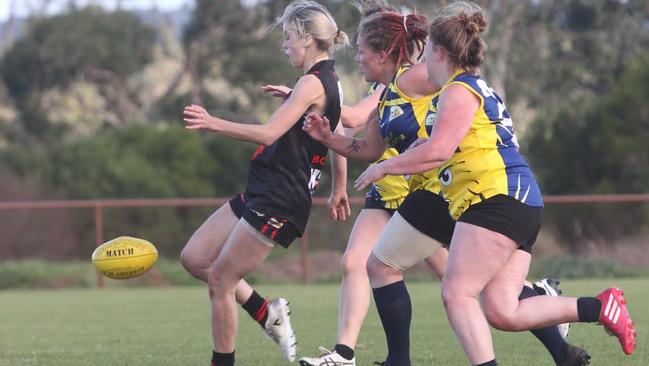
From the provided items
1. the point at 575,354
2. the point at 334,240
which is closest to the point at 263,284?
the point at 334,240

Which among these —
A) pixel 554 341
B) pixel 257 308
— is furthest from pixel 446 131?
pixel 257 308

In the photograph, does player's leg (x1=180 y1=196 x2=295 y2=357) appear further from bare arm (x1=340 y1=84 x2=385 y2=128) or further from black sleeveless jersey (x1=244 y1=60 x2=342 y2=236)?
bare arm (x1=340 y1=84 x2=385 y2=128)

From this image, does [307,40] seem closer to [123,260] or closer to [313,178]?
[313,178]

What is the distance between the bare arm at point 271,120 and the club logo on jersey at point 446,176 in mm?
975

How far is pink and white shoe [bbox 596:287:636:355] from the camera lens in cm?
538

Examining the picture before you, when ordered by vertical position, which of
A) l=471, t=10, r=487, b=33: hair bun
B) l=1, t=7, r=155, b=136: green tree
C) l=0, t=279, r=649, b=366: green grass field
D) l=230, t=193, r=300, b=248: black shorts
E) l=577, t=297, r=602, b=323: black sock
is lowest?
l=1, t=7, r=155, b=136: green tree

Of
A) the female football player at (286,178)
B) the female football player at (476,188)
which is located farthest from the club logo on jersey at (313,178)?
the female football player at (476,188)

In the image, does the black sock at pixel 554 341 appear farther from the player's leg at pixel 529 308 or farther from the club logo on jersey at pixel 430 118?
the club logo on jersey at pixel 430 118

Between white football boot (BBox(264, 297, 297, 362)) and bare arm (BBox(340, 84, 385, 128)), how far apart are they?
115 cm

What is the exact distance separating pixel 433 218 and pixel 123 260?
186 centimetres

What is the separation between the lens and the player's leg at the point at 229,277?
6156mm

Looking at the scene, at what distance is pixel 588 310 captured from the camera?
5.31 meters

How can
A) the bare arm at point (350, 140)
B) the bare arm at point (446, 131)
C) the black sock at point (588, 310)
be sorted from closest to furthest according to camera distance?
the bare arm at point (446, 131) < the black sock at point (588, 310) < the bare arm at point (350, 140)

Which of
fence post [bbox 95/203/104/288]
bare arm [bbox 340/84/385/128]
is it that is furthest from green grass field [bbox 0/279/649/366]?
fence post [bbox 95/203/104/288]
